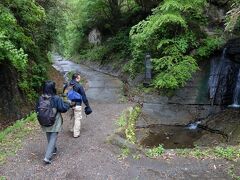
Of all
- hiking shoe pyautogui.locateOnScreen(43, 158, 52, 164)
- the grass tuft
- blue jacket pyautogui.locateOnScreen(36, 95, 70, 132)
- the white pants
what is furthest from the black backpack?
the white pants

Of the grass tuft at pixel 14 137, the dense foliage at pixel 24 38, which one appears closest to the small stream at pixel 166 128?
the dense foliage at pixel 24 38

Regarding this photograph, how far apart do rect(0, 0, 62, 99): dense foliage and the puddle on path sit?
4.44 metres

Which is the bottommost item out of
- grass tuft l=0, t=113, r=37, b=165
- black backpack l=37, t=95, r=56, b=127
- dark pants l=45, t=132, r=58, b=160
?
grass tuft l=0, t=113, r=37, b=165

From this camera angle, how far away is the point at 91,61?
92.2ft

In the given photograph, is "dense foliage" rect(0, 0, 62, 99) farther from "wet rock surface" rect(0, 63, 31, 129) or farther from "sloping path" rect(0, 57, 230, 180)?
"sloping path" rect(0, 57, 230, 180)

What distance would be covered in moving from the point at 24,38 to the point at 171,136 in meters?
6.56

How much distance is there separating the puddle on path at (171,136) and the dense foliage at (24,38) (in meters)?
4.44

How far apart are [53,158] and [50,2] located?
11.2 m

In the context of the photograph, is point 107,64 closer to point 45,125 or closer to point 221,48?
point 221,48

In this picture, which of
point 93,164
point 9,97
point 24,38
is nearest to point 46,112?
point 93,164

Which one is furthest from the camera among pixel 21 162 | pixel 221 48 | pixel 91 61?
pixel 91 61

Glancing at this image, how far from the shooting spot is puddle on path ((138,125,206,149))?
10578 millimetres

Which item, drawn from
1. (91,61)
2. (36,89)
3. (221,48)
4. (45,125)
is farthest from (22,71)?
(91,61)

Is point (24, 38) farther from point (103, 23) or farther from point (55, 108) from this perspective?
point (103, 23)
